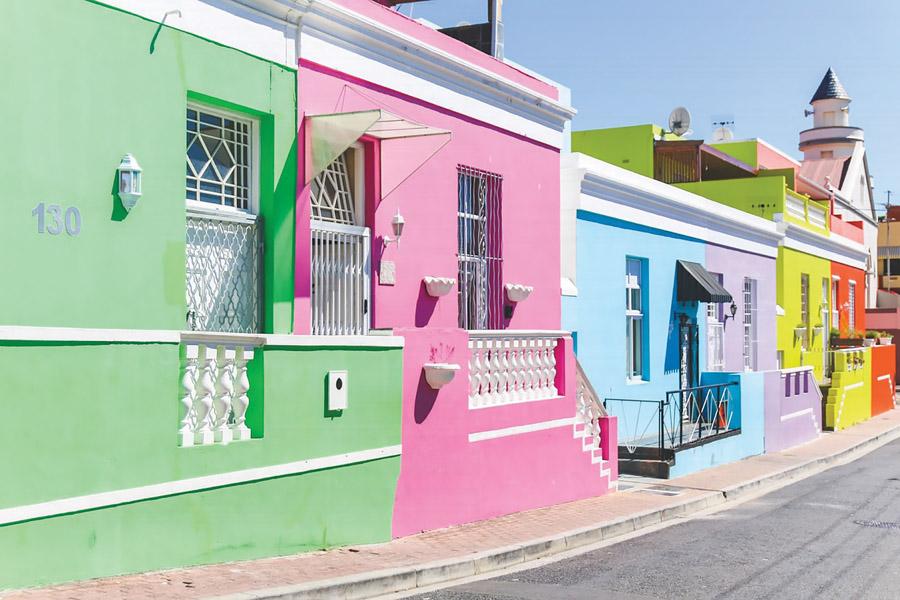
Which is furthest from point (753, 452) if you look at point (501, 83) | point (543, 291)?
point (501, 83)

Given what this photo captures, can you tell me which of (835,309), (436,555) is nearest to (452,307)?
(436,555)

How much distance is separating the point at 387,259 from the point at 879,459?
1429cm

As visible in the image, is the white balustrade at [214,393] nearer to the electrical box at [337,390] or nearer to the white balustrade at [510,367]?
the electrical box at [337,390]

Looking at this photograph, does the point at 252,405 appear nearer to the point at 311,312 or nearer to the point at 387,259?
the point at 311,312

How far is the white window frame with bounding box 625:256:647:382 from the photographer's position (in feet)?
60.3

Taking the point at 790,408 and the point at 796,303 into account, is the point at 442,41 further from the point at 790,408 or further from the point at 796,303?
the point at 796,303

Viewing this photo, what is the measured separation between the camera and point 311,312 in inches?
406

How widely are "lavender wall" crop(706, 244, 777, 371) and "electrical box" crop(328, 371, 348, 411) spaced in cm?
1427

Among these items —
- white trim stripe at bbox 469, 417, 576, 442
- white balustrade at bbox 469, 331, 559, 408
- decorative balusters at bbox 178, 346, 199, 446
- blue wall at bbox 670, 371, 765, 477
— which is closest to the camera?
decorative balusters at bbox 178, 346, 199, 446

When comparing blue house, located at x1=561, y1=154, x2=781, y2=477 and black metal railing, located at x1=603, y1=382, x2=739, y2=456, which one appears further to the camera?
black metal railing, located at x1=603, y1=382, x2=739, y2=456

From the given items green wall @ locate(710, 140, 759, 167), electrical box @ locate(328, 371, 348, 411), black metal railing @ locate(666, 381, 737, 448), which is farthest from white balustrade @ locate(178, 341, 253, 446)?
green wall @ locate(710, 140, 759, 167)

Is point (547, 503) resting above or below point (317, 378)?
below

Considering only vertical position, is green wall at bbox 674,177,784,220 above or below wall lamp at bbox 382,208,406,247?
above

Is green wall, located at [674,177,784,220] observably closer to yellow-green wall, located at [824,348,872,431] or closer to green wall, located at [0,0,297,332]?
yellow-green wall, located at [824,348,872,431]
